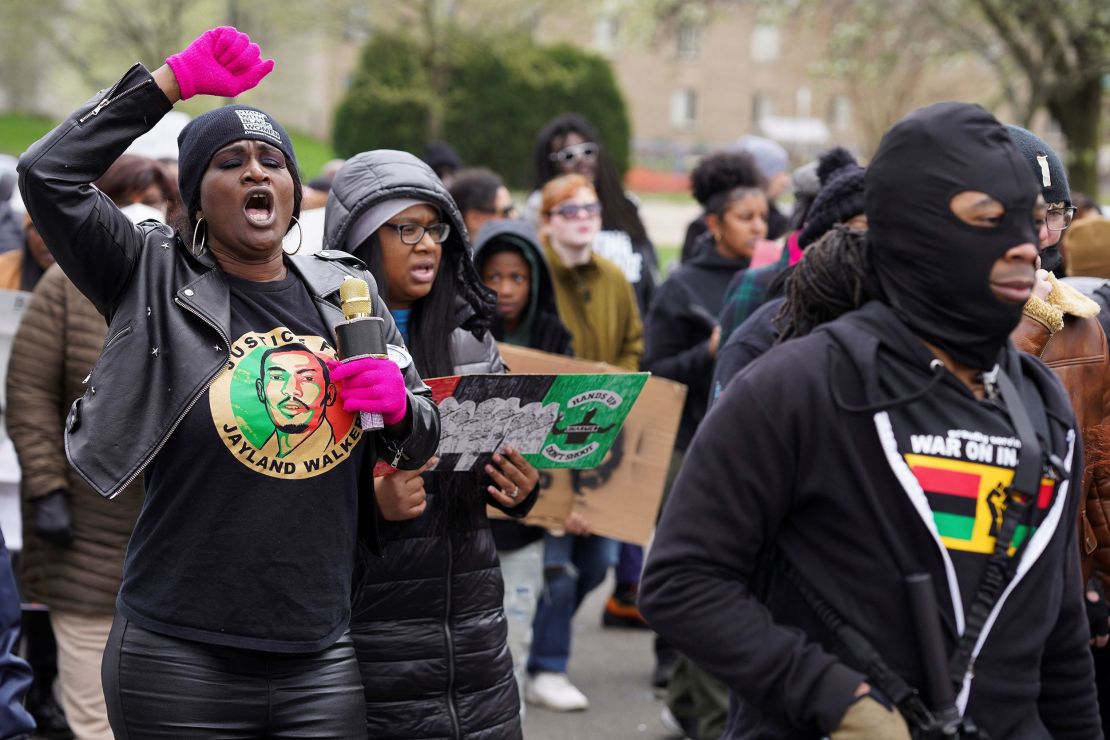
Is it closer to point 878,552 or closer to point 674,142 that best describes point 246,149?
point 878,552

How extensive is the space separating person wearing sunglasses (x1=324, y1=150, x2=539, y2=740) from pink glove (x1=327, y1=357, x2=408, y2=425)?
46cm

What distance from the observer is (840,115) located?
218 ft

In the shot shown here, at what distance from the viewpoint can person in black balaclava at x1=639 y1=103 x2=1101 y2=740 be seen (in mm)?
2494

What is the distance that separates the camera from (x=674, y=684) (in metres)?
5.89

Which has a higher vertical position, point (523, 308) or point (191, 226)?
point (191, 226)

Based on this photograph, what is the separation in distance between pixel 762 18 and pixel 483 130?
15.6m

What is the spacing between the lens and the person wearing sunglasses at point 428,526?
3.85 meters

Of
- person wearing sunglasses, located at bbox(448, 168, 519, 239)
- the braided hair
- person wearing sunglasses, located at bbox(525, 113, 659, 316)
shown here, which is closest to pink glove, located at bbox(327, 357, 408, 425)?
the braided hair

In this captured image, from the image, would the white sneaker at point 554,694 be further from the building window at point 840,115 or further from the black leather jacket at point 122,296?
the building window at point 840,115

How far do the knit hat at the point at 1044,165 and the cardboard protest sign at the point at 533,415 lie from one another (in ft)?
3.82

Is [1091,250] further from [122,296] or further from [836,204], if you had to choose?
[122,296]

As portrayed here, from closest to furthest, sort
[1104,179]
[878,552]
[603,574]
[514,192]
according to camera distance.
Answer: [878,552] → [603,574] → [514,192] → [1104,179]

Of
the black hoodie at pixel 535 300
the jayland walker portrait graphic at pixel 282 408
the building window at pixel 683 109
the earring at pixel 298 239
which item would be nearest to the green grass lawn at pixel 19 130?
the building window at pixel 683 109

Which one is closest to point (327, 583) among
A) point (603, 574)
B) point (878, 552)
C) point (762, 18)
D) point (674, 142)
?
point (878, 552)
